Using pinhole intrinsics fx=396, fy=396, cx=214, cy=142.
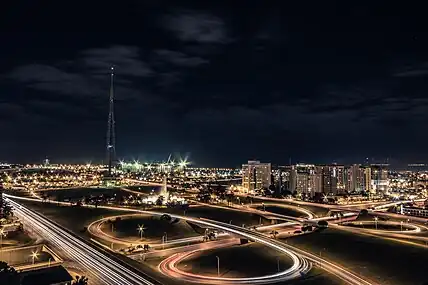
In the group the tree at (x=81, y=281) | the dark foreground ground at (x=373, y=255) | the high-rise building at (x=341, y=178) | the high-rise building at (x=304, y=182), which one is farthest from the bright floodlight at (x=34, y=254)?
the high-rise building at (x=341, y=178)

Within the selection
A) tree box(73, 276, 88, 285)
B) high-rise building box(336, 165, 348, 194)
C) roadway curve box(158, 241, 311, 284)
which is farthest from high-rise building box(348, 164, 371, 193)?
tree box(73, 276, 88, 285)

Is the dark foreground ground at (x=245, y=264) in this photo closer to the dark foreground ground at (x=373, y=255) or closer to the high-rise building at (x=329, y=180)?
the dark foreground ground at (x=373, y=255)

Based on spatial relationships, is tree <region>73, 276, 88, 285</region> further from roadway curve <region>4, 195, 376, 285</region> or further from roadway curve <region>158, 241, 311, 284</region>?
roadway curve <region>158, 241, 311, 284</region>

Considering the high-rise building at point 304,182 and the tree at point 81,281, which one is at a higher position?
the high-rise building at point 304,182

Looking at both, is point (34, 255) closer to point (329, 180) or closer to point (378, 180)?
point (329, 180)

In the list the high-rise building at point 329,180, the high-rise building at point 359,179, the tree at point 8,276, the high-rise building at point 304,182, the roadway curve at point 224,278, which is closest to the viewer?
the tree at point 8,276

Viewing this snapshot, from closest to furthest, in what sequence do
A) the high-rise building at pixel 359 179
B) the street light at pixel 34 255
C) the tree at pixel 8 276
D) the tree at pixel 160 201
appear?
the tree at pixel 8 276 → the street light at pixel 34 255 → the tree at pixel 160 201 → the high-rise building at pixel 359 179
